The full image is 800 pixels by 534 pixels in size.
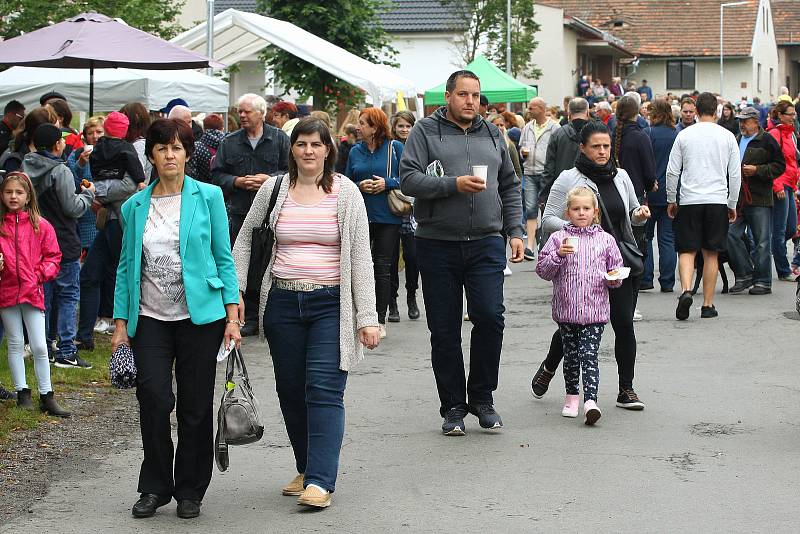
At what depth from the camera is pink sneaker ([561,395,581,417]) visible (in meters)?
8.88

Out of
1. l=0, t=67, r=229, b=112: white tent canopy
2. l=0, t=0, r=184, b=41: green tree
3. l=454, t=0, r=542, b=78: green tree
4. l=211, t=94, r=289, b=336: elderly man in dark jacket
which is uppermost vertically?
l=454, t=0, r=542, b=78: green tree

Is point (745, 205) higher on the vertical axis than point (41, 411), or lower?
higher

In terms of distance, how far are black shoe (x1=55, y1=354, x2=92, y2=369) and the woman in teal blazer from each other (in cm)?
415

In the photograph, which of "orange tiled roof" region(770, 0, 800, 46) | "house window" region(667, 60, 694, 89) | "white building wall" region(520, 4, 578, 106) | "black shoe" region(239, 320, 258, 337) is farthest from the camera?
"orange tiled roof" region(770, 0, 800, 46)

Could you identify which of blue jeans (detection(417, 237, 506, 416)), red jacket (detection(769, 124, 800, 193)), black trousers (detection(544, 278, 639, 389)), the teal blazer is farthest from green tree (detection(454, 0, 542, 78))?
the teal blazer

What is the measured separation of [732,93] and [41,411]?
67913mm

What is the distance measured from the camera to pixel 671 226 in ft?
51.2

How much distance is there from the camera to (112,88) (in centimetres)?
1841

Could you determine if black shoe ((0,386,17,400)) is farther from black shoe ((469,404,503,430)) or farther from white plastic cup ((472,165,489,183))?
white plastic cup ((472,165,489,183))

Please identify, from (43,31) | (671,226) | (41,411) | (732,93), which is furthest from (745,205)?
(732,93)

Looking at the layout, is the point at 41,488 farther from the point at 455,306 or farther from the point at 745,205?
the point at 745,205

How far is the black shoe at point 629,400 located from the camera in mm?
9109

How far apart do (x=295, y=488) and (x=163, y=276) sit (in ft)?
4.21

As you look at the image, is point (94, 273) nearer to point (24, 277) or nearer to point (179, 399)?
point (24, 277)
